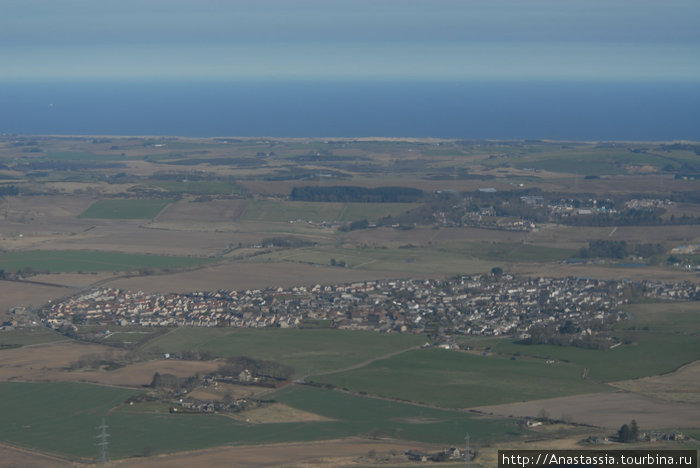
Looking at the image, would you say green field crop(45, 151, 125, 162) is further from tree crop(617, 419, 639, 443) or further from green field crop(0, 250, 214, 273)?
tree crop(617, 419, 639, 443)

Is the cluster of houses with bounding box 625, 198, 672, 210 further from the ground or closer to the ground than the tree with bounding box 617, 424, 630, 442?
further from the ground

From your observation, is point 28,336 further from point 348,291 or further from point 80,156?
point 80,156

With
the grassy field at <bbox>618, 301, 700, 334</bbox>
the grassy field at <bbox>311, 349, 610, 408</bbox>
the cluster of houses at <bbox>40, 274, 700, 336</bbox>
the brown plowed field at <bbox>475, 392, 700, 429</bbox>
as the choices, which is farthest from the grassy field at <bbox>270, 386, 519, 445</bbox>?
the grassy field at <bbox>618, 301, 700, 334</bbox>

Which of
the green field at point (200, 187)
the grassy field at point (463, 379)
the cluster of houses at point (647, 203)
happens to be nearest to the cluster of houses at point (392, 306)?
the grassy field at point (463, 379)

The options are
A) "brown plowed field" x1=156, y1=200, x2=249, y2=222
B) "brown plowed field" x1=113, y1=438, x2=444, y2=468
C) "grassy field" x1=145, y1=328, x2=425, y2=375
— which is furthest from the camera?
"brown plowed field" x1=156, y1=200, x2=249, y2=222

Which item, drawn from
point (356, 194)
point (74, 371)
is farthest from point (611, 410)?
point (356, 194)

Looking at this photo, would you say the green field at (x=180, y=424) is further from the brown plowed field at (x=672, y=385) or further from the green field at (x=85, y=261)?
the green field at (x=85, y=261)
